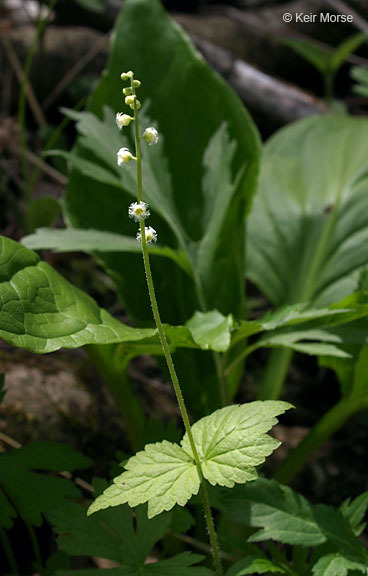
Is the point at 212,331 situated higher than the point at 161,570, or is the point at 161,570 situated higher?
the point at 212,331

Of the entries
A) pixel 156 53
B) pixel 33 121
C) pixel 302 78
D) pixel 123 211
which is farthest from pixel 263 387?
pixel 302 78

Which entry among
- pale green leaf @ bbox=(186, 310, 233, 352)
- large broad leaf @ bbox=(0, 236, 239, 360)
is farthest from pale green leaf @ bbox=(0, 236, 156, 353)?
pale green leaf @ bbox=(186, 310, 233, 352)

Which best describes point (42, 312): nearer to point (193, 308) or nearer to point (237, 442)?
point (237, 442)

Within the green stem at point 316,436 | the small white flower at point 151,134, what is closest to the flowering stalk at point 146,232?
the small white flower at point 151,134

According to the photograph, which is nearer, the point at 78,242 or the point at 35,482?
the point at 35,482

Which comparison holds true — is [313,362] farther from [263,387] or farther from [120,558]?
[120,558]

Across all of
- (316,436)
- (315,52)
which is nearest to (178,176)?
(316,436)

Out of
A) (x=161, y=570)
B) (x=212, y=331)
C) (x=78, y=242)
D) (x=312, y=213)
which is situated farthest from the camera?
(x=312, y=213)
